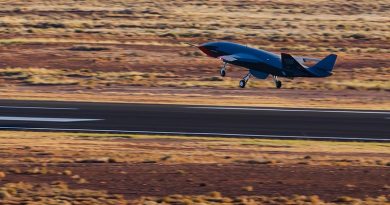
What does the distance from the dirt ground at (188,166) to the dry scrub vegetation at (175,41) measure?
14.5 meters

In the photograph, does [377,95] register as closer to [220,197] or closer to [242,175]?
[242,175]

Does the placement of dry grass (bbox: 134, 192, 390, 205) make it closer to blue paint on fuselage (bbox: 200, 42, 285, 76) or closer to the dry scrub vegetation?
the dry scrub vegetation

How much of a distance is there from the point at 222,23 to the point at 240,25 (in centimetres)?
214

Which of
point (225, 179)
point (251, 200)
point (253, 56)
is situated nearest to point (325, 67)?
point (253, 56)

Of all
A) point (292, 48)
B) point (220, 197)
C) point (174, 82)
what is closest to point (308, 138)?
point (220, 197)

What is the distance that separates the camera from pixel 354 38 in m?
72.0

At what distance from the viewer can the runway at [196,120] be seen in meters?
32.7

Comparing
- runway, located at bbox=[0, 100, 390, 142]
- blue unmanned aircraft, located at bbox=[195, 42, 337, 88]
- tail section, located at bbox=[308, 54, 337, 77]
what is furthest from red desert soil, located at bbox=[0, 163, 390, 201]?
blue unmanned aircraft, located at bbox=[195, 42, 337, 88]

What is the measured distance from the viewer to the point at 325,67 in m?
42.9

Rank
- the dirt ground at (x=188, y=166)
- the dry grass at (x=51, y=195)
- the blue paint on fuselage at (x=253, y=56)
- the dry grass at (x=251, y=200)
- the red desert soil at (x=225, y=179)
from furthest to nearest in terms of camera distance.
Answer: the blue paint on fuselage at (x=253, y=56)
the dirt ground at (x=188, y=166)
the red desert soil at (x=225, y=179)
the dry grass at (x=251, y=200)
the dry grass at (x=51, y=195)

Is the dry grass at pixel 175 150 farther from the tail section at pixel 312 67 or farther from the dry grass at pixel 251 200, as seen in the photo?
the tail section at pixel 312 67

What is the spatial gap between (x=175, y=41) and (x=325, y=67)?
1054 inches

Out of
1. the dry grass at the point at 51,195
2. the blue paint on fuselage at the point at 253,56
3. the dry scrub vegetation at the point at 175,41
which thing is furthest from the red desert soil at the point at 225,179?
the blue paint on fuselage at the point at 253,56

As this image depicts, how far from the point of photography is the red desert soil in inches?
885
